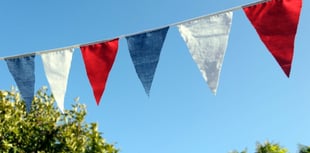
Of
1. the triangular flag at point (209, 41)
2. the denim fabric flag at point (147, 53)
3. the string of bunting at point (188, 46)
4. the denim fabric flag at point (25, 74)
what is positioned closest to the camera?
the string of bunting at point (188, 46)

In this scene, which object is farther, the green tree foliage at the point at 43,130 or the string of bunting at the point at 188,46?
the green tree foliage at the point at 43,130

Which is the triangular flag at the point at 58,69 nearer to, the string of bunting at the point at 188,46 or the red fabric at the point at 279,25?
the string of bunting at the point at 188,46

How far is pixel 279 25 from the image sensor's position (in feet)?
20.6

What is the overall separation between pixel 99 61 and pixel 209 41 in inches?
79.7

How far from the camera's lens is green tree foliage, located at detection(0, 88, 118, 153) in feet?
40.2

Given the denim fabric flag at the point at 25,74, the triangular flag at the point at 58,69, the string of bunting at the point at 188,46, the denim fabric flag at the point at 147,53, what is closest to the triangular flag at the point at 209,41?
the string of bunting at the point at 188,46

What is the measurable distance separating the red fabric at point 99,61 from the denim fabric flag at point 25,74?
3.27 ft

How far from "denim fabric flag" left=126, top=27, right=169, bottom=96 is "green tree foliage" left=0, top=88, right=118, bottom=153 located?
6145mm

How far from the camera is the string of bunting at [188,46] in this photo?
6.25m

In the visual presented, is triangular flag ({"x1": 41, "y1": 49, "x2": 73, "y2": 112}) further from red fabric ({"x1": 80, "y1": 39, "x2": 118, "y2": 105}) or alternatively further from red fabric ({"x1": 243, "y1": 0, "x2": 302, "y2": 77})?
red fabric ({"x1": 243, "y1": 0, "x2": 302, "y2": 77})

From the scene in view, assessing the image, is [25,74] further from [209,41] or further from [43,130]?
[43,130]

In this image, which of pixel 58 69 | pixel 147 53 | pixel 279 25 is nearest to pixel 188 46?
pixel 147 53

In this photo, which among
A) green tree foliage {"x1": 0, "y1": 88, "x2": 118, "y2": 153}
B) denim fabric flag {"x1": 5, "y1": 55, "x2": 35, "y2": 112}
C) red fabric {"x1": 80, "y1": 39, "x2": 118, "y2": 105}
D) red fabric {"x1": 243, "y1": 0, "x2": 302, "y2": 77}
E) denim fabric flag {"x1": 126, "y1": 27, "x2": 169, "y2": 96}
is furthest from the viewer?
green tree foliage {"x1": 0, "y1": 88, "x2": 118, "y2": 153}

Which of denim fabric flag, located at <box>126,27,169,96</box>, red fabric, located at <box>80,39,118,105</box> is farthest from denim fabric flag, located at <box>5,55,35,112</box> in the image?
denim fabric flag, located at <box>126,27,169,96</box>
